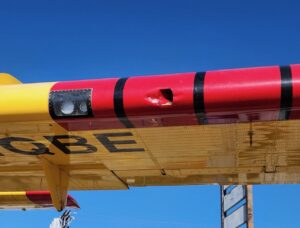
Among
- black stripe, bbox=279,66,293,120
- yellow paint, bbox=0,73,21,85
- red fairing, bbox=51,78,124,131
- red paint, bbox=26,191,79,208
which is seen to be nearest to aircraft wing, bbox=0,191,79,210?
red paint, bbox=26,191,79,208

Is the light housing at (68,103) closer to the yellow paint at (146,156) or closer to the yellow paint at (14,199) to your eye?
the yellow paint at (146,156)

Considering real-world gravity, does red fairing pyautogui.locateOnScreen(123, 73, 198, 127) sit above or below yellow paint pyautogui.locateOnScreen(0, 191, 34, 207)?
below

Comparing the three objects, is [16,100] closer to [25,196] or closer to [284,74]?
[284,74]

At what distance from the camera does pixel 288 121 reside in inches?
147

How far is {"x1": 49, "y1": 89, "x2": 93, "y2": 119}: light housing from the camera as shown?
11.6 feet

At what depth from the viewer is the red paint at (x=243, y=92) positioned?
3.22 metres

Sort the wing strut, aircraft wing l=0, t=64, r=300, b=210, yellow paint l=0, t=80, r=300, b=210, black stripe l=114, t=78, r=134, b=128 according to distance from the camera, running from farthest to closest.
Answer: the wing strut → yellow paint l=0, t=80, r=300, b=210 → black stripe l=114, t=78, r=134, b=128 → aircraft wing l=0, t=64, r=300, b=210

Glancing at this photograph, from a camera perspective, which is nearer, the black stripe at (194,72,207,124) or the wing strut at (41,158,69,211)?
the black stripe at (194,72,207,124)

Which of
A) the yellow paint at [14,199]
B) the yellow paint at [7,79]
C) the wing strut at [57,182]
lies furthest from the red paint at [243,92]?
the yellow paint at [14,199]

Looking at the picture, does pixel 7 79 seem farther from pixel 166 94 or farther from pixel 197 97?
pixel 197 97

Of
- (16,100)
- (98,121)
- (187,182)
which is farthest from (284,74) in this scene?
(187,182)

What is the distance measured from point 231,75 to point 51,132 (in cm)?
164

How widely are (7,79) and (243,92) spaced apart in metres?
1.96

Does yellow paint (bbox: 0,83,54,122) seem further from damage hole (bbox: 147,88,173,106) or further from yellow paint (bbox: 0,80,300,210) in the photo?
damage hole (bbox: 147,88,173,106)
